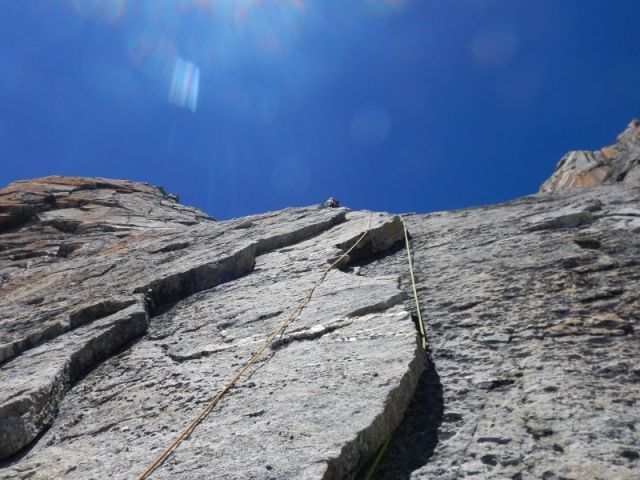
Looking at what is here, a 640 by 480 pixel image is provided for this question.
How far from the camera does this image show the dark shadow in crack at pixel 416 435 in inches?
118

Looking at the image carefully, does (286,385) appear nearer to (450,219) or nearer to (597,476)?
(597,476)

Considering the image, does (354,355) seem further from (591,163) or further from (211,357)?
(591,163)

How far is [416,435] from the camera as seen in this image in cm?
325

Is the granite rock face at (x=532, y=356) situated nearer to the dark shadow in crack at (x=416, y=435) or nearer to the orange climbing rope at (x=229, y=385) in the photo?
the dark shadow in crack at (x=416, y=435)

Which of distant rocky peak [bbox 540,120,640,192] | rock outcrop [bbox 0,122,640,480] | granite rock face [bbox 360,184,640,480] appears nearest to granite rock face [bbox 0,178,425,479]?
rock outcrop [bbox 0,122,640,480]

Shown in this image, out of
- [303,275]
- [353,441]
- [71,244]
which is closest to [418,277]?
[303,275]

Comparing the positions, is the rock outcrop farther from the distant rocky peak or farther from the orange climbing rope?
the distant rocky peak

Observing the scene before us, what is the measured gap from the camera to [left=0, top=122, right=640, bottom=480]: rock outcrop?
2.99m

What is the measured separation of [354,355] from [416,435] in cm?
86

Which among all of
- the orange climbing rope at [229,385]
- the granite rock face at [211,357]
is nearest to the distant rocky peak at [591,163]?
the granite rock face at [211,357]

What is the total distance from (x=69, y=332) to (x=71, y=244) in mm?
6704

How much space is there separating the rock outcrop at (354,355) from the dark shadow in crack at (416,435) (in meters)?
0.01

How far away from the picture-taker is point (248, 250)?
24.5 feet

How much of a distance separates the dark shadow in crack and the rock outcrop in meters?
0.01
